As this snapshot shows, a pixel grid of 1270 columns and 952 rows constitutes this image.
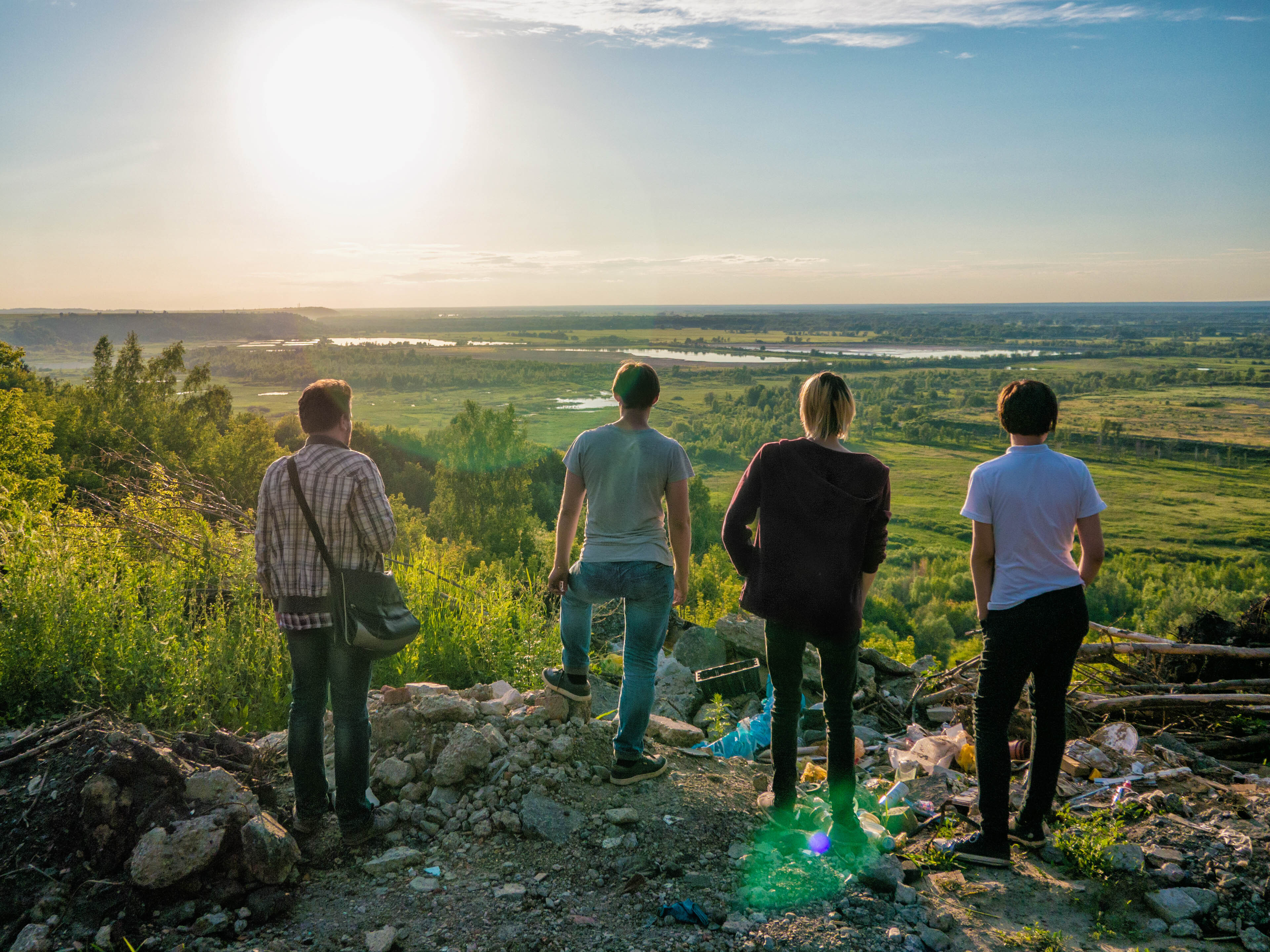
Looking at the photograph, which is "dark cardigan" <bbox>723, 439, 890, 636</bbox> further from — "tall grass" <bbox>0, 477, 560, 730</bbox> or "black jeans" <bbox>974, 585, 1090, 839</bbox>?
"tall grass" <bbox>0, 477, 560, 730</bbox>

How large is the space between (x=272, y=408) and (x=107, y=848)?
81.9 metres

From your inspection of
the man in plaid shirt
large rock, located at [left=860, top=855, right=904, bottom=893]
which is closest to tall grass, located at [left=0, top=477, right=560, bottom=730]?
the man in plaid shirt

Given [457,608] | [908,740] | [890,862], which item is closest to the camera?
[890,862]

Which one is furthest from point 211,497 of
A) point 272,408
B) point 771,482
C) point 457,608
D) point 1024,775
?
point 272,408

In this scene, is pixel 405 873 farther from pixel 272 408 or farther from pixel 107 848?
pixel 272 408

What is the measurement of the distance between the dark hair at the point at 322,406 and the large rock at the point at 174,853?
1657 millimetres

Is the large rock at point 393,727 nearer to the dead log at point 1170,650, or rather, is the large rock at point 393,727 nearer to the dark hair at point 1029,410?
the dark hair at point 1029,410

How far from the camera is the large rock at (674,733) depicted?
4887 millimetres

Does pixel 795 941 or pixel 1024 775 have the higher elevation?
pixel 795 941

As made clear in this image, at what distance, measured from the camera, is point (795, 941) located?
2850 mm

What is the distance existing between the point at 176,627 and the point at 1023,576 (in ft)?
16.5

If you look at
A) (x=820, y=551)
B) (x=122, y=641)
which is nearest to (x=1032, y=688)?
(x=820, y=551)

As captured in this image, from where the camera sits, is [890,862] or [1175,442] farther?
[1175,442]

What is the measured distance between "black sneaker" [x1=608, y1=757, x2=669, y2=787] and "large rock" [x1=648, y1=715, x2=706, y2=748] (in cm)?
83
